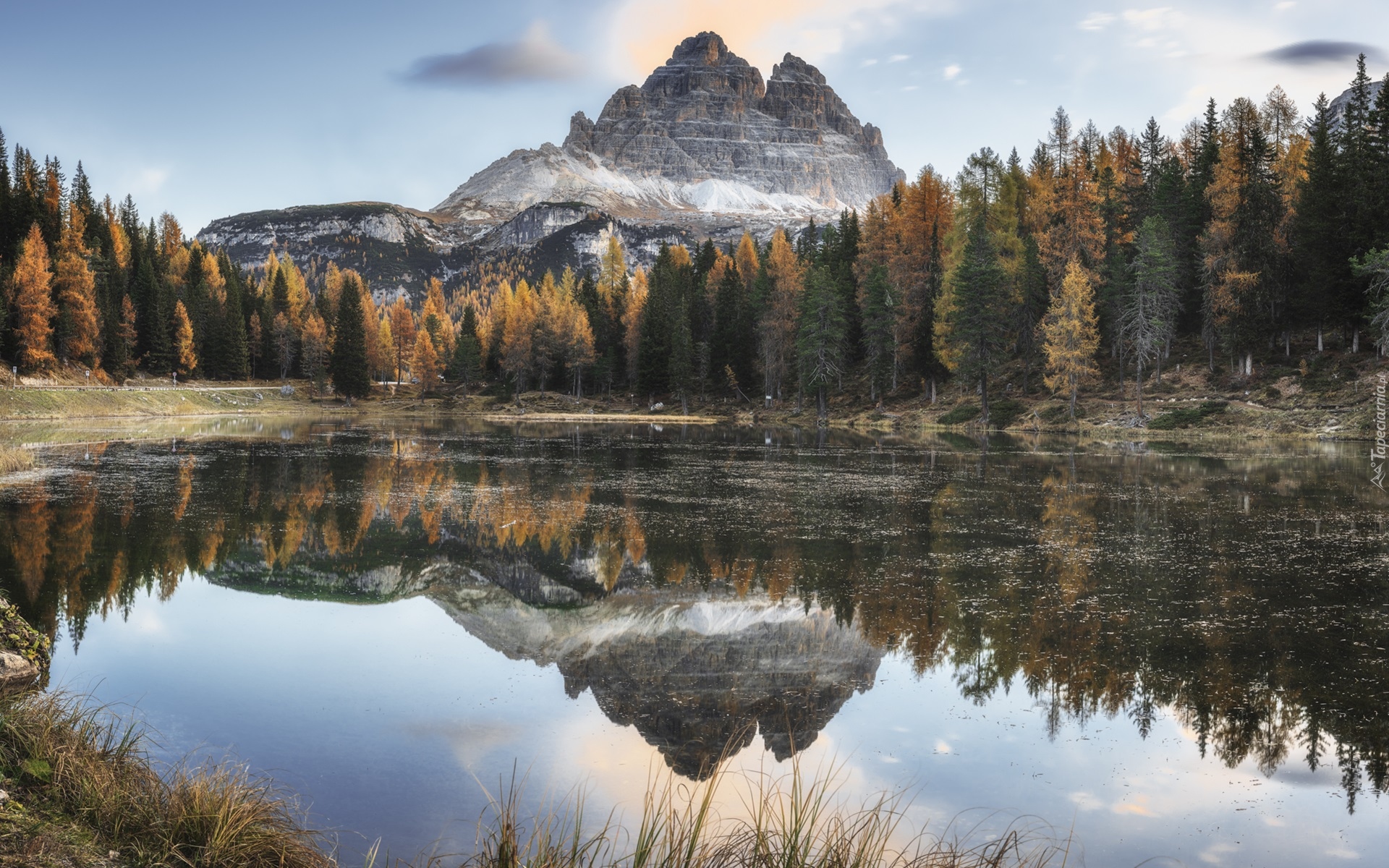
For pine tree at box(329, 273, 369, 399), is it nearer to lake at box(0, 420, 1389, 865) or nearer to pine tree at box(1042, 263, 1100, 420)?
pine tree at box(1042, 263, 1100, 420)

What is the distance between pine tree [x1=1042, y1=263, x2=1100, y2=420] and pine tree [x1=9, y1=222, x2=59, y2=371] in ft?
241

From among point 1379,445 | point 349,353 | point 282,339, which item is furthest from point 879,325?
point 282,339

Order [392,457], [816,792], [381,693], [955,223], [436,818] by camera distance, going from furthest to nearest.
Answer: [955,223]
[392,457]
[381,693]
[816,792]
[436,818]

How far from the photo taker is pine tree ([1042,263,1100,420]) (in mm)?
57969

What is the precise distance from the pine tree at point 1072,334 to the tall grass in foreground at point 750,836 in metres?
55.3

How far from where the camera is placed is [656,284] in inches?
4016

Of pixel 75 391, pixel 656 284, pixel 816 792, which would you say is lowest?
pixel 816 792

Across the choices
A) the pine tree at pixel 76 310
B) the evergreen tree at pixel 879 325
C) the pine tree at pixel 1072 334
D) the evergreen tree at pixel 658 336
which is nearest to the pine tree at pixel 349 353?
the pine tree at pixel 76 310

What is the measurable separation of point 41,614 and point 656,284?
300 ft

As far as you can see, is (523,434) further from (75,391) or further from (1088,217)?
(1088,217)

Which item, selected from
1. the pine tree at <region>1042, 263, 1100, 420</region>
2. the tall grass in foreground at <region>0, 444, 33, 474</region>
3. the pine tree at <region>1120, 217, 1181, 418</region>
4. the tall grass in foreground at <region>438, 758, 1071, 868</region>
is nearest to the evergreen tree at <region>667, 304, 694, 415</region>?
the pine tree at <region>1042, 263, 1100, 420</region>

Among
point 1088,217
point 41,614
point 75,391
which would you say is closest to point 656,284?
point 1088,217

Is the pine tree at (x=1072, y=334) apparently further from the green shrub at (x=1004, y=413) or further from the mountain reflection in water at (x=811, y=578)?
the mountain reflection in water at (x=811, y=578)

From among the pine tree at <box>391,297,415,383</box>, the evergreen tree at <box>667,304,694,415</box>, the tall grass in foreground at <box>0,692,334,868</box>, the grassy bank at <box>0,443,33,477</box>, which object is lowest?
the tall grass in foreground at <box>0,692,334,868</box>
